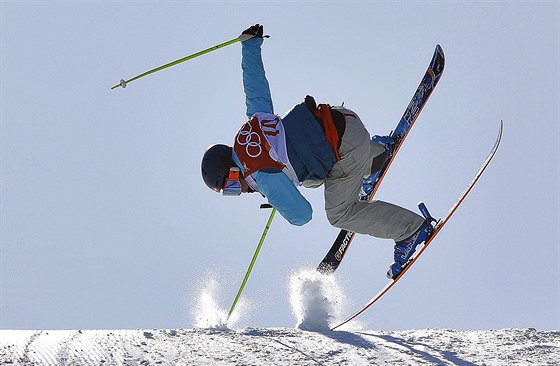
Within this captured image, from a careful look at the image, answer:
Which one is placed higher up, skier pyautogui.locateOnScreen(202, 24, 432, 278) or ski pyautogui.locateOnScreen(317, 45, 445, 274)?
ski pyautogui.locateOnScreen(317, 45, 445, 274)

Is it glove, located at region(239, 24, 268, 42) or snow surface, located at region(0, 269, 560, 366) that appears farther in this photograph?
glove, located at region(239, 24, 268, 42)

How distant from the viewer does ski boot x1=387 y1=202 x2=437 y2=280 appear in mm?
7286

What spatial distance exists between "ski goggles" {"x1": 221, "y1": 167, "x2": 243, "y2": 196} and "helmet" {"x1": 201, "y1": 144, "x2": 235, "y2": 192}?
0.11 feet

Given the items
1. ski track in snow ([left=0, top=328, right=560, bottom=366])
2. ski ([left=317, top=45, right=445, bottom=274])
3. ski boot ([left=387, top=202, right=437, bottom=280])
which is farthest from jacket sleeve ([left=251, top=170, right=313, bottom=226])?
ski ([left=317, top=45, right=445, bottom=274])

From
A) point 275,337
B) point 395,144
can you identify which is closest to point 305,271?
point 395,144

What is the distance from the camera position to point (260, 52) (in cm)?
675

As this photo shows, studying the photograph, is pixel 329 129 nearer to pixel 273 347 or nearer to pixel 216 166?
pixel 216 166

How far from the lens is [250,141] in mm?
6383

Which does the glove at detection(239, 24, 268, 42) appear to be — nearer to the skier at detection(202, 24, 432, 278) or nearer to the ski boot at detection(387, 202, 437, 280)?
the skier at detection(202, 24, 432, 278)

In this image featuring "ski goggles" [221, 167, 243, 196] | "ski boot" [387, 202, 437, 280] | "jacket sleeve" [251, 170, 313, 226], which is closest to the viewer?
"jacket sleeve" [251, 170, 313, 226]

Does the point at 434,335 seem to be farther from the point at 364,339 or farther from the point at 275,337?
the point at 275,337

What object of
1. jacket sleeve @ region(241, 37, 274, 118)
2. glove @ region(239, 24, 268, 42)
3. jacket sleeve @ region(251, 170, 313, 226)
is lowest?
jacket sleeve @ region(251, 170, 313, 226)

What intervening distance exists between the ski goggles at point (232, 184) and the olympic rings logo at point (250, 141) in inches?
8.2

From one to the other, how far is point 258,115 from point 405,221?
1.60m
